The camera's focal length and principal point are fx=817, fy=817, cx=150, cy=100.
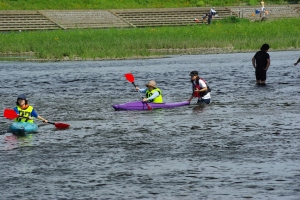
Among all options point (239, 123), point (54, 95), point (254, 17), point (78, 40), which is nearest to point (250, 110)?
point (239, 123)

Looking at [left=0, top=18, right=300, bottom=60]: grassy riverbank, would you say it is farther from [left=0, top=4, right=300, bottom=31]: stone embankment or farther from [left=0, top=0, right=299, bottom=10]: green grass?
[left=0, top=0, right=299, bottom=10]: green grass

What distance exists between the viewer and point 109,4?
287ft

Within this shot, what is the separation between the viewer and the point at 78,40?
59.8 meters

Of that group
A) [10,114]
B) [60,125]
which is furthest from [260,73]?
[10,114]

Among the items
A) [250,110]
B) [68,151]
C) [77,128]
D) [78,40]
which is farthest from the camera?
[78,40]

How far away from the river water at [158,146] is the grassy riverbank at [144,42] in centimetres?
1672

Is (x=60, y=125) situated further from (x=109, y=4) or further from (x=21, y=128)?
(x=109, y=4)

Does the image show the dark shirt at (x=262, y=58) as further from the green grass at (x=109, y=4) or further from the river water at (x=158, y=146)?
the green grass at (x=109, y=4)

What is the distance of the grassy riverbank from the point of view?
179ft

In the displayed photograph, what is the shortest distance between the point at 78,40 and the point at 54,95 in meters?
25.6

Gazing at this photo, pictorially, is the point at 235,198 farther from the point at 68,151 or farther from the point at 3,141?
the point at 3,141

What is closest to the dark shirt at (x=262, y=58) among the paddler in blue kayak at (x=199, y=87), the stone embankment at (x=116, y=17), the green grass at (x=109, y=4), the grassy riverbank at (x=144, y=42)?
the paddler in blue kayak at (x=199, y=87)

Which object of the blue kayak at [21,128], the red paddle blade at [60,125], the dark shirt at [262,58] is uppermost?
the dark shirt at [262,58]

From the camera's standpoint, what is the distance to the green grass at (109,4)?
83.4 meters
